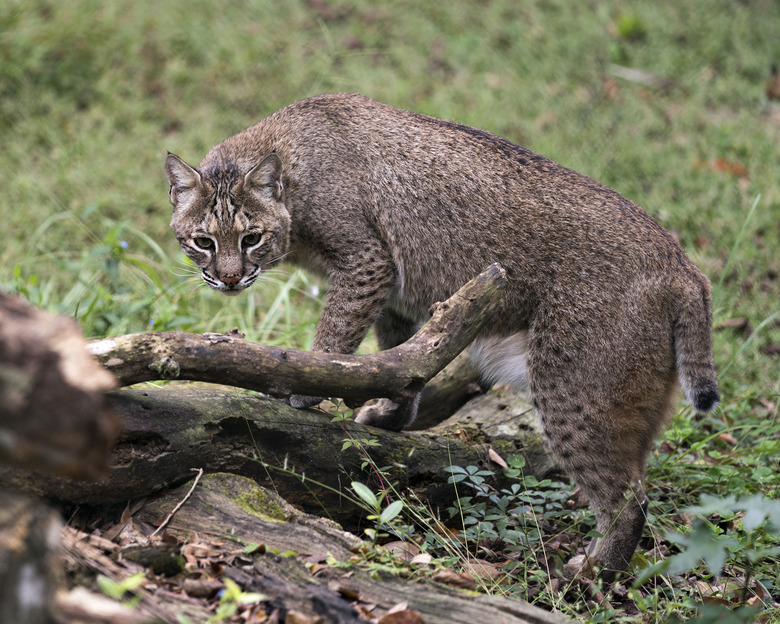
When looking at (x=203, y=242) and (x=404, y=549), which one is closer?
(x=404, y=549)

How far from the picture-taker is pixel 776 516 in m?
2.22

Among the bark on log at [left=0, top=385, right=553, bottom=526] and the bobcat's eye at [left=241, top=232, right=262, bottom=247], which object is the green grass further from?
the bark on log at [left=0, top=385, right=553, bottom=526]

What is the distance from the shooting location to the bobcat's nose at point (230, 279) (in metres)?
4.15

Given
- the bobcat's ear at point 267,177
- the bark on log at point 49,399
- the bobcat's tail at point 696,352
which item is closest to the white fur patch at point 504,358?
the bobcat's tail at point 696,352

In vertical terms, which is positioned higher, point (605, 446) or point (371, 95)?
point (371, 95)

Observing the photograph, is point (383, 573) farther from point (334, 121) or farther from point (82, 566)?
point (334, 121)

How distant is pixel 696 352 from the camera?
398 centimetres

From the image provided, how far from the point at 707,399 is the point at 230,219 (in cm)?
269

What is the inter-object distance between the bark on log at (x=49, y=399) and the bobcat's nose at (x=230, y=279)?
2.49m

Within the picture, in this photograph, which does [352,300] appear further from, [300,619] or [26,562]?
[26,562]

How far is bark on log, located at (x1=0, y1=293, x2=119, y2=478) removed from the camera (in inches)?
62.0

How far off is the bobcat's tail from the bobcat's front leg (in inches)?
64.2

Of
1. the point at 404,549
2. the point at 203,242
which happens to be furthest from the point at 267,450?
the point at 203,242

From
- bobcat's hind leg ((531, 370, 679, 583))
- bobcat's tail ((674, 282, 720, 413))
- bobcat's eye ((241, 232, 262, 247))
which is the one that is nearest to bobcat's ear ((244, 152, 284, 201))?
bobcat's eye ((241, 232, 262, 247))
